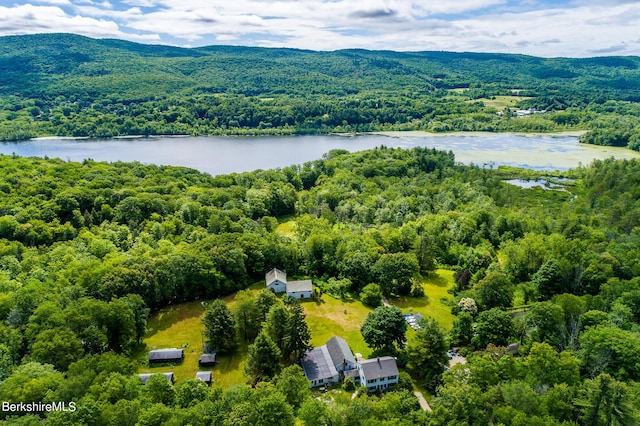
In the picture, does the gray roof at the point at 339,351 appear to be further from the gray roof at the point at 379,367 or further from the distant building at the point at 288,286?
the distant building at the point at 288,286

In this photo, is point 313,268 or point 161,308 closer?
point 161,308

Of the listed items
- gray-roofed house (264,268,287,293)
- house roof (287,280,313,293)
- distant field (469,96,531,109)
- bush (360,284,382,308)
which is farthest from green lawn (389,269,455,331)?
distant field (469,96,531,109)

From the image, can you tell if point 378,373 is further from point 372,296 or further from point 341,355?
point 372,296

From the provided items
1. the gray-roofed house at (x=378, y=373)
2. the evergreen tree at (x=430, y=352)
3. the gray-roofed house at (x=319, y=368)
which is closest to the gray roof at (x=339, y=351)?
the gray-roofed house at (x=319, y=368)

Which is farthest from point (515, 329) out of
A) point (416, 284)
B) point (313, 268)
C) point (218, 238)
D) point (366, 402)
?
point (218, 238)

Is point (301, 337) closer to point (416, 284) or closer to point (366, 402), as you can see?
point (366, 402)
